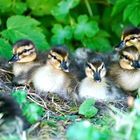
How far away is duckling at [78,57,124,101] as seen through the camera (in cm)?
645

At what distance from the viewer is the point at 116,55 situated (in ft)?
22.8

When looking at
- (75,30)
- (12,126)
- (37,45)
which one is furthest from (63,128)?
(75,30)

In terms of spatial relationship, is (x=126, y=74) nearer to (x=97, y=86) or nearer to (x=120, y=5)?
(x=97, y=86)

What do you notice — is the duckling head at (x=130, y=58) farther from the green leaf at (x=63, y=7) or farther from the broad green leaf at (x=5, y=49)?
the green leaf at (x=63, y=7)

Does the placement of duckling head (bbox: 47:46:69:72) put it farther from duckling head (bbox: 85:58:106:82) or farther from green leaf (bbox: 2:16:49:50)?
green leaf (bbox: 2:16:49:50)

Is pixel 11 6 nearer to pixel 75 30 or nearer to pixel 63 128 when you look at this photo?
pixel 75 30

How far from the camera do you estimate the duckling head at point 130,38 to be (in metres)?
6.91

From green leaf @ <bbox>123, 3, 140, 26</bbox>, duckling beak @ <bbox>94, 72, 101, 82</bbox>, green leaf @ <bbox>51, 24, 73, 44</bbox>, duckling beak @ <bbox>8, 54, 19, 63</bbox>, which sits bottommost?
green leaf @ <bbox>51, 24, 73, 44</bbox>

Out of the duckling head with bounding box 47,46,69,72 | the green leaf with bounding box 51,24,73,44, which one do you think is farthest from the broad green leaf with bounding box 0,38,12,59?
the green leaf with bounding box 51,24,73,44

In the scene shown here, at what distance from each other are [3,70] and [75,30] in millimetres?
1152

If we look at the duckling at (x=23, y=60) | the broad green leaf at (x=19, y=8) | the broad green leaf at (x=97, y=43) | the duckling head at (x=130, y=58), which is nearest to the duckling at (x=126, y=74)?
the duckling head at (x=130, y=58)

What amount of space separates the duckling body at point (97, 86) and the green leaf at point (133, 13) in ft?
2.92

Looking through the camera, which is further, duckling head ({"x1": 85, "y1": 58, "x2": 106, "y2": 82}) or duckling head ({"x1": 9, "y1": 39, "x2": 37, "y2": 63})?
duckling head ({"x1": 9, "y1": 39, "x2": 37, "y2": 63})

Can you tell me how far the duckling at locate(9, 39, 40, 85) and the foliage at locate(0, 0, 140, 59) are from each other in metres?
0.36
